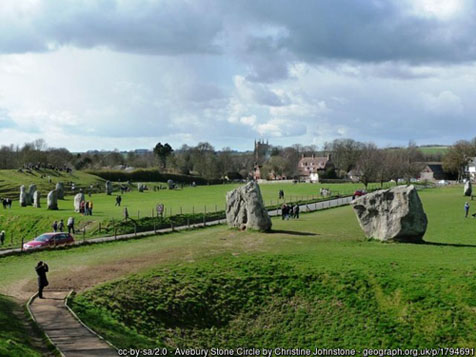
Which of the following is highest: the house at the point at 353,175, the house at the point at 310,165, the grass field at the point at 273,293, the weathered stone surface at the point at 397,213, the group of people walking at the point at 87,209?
the house at the point at 310,165

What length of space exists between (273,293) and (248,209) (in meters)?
15.4

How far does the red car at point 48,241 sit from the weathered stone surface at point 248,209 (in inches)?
461

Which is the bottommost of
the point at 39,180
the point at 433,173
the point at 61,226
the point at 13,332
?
the point at 13,332

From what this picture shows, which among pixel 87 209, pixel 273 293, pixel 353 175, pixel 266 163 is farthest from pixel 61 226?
pixel 266 163

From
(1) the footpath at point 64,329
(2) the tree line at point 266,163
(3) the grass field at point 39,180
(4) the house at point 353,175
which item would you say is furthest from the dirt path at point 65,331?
(4) the house at point 353,175

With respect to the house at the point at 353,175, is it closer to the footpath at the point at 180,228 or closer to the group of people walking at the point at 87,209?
the footpath at the point at 180,228

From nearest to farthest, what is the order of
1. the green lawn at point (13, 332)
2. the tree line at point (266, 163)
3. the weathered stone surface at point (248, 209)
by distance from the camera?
1. the green lawn at point (13, 332)
2. the weathered stone surface at point (248, 209)
3. the tree line at point (266, 163)

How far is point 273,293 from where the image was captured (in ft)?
78.6

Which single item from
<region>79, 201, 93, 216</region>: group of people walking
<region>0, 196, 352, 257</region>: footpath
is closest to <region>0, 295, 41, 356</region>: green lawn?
<region>0, 196, 352, 257</region>: footpath

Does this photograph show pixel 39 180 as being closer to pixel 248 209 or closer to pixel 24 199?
pixel 24 199

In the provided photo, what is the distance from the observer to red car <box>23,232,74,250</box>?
111 ft

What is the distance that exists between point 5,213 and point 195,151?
5048 inches

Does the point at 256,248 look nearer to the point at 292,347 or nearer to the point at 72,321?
the point at 292,347

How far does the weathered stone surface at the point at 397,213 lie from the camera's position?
106 ft
